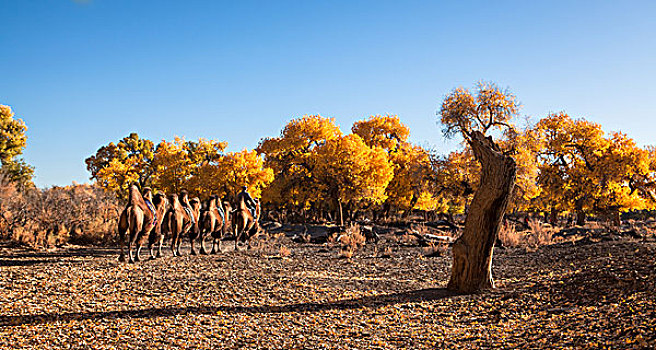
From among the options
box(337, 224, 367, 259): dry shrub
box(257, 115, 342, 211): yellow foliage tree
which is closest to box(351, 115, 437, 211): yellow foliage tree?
box(257, 115, 342, 211): yellow foliage tree

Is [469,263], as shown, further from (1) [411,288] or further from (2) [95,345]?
(2) [95,345]

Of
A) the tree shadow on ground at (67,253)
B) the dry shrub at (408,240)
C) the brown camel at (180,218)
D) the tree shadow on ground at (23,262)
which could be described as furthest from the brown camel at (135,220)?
the dry shrub at (408,240)

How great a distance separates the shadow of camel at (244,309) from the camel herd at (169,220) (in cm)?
549

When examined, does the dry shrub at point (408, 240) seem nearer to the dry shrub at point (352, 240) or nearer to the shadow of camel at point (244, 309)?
the dry shrub at point (352, 240)

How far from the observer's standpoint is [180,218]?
13664 millimetres

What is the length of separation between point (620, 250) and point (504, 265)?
3.07 metres

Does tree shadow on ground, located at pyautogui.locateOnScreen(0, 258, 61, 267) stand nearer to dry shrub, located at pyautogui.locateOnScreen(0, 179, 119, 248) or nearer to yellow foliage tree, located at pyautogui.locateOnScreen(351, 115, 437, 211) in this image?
dry shrub, located at pyautogui.locateOnScreen(0, 179, 119, 248)

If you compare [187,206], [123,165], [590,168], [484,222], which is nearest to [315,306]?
[484,222]

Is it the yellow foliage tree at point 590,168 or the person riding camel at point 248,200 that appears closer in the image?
the person riding camel at point 248,200

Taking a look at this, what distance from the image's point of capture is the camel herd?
1176 centimetres

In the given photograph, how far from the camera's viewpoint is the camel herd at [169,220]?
11758mm

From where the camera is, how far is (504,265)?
1250 centimetres

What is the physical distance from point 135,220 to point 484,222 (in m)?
8.84

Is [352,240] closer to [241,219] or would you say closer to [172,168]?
[241,219]
